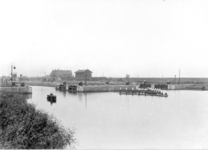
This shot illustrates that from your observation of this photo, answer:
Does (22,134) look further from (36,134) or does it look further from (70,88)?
(70,88)

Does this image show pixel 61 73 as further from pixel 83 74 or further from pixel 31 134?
pixel 31 134

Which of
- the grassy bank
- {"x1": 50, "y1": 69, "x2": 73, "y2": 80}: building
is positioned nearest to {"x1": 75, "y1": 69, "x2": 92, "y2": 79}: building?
{"x1": 50, "y1": 69, "x2": 73, "y2": 80}: building

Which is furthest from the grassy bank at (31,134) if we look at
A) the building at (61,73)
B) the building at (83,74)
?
the building at (61,73)

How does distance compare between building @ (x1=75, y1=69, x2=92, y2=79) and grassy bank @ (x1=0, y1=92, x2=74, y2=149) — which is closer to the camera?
grassy bank @ (x1=0, y1=92, x2=74, y2=149)

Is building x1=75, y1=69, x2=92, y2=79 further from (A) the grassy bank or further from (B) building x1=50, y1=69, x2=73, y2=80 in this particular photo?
(A) the grassy bank

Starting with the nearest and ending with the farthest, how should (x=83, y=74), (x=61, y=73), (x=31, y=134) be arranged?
(x=31, y=134) < (x=83, y=74) < (x=61, y=73)

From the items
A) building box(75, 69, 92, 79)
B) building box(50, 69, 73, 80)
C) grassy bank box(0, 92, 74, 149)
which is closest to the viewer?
grassy bank box(0, 92, 74, 149)

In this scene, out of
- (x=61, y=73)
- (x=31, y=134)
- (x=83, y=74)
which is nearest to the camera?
(x=31, y=134)

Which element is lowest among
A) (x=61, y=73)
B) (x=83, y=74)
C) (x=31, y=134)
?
(x=31, y=134)

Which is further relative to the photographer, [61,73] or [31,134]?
[61,73]

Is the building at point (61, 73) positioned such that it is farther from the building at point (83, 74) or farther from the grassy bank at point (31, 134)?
the grassy bank at point (31, 134)

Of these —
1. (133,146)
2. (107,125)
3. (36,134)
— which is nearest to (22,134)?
(36,134)

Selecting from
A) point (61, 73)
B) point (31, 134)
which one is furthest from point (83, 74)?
point (31, 134)
